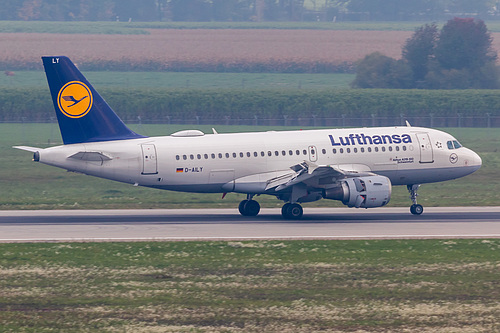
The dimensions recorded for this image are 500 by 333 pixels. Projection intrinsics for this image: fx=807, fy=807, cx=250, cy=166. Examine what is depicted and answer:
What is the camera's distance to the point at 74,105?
119 ft

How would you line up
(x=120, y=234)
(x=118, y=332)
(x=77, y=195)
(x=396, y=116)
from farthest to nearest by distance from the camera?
(x=396, y=116)
(x=77, y=195)
(x=120, y=234)
(x=118, y=332)

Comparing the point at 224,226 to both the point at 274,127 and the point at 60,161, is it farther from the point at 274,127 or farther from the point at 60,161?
the point at 274,127

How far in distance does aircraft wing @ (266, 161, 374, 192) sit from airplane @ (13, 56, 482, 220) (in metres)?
0.05

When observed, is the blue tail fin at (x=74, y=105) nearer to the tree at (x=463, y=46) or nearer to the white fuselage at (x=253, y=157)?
the white fuselage at (x=253, y=157)

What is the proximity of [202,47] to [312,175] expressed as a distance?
7123cm

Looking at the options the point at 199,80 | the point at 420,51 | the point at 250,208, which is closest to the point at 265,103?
the point at 199,80

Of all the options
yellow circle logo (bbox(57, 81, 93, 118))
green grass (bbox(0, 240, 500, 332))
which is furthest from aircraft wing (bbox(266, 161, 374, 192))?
yellow circle logo (bbox(57, 81, 93, 118))

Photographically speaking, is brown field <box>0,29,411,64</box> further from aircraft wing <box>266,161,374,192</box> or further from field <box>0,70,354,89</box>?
aircraft wing <box>266,161,374,192</box>

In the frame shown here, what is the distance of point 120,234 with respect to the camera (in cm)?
3228

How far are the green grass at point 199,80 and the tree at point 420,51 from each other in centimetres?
846

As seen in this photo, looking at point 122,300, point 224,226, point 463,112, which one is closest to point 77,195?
point 224,226

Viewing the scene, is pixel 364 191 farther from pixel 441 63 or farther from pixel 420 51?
pixel 441 63

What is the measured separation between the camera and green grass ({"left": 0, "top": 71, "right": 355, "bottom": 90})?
96188mm

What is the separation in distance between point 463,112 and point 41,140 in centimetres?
4355
